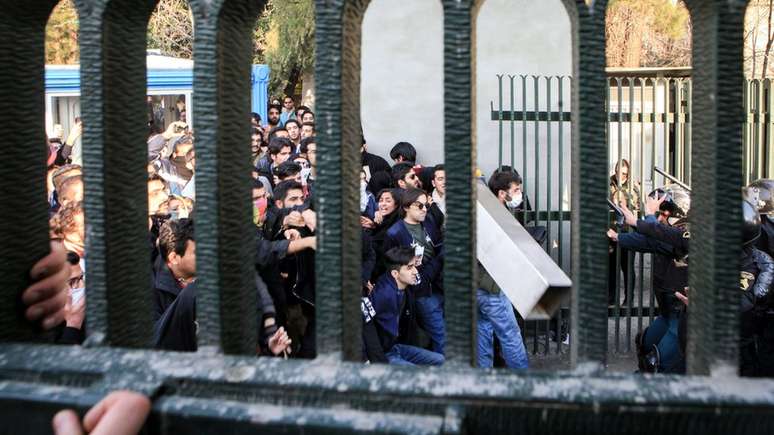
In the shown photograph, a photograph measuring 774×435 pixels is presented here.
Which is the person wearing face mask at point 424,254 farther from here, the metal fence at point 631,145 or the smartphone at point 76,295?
the smartphone at point 76,295

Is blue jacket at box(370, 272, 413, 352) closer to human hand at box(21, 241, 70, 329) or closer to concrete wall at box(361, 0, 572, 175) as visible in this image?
concrete wall at box(361, 0, 572, 175)

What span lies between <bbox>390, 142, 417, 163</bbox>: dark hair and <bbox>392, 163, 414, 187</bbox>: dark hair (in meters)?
0.85

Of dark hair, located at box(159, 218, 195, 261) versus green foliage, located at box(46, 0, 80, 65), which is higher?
green foliage, located at box(46, 0, 80, 65)

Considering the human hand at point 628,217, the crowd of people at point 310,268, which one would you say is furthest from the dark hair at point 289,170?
the human hand at point 628,217

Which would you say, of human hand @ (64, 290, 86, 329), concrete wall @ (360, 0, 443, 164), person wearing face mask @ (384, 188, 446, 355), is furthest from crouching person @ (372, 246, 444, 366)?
concrete wall @ (360, 0, 443, 164)

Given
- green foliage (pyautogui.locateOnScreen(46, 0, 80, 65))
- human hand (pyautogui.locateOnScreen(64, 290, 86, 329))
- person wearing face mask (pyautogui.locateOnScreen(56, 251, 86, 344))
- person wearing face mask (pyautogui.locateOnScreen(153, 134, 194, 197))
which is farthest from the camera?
green foliage (pyautogui.locateOnScreen(46, 0, 80, 65))

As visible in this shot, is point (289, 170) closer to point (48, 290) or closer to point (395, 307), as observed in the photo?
point (395, 307)

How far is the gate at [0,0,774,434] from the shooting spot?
4.12 feet

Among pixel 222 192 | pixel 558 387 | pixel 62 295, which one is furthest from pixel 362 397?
pixel 62 295

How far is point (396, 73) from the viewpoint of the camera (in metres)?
10.1

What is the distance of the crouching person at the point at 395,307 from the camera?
5.95 metres

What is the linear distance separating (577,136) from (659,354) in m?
5.14

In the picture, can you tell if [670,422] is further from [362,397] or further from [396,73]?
[396,73]

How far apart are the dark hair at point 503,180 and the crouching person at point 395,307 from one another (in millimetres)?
1440
